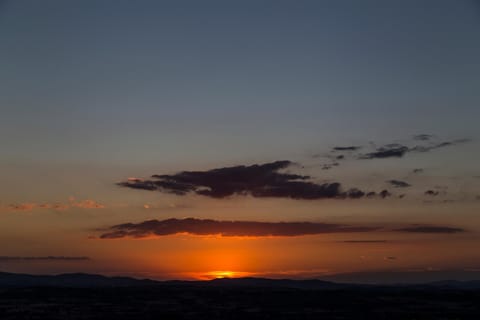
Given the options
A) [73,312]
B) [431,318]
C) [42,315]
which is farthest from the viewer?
[73,312]

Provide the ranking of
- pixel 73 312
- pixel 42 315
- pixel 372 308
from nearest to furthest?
pixel 42 315, pixel 73 312, pixel 372 308

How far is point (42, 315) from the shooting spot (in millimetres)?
65062

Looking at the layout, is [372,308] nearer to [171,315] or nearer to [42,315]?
[171,315]

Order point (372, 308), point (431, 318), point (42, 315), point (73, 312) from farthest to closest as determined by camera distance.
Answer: point (372, 308) → point (73, 312) → point (42, 315) → point (431, 318)

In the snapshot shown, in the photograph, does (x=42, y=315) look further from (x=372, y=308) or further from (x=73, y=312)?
(x=372, y=308)

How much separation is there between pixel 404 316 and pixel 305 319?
10077 millimetres

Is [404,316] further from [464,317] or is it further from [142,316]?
[142,316]

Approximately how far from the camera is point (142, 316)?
64.5 meters

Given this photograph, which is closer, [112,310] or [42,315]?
[42,315]

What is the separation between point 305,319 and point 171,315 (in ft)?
46.0

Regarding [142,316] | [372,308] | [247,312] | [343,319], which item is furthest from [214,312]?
[372,308]

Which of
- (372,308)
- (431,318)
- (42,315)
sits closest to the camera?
A: (431,318)

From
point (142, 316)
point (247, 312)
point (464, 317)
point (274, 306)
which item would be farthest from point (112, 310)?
point (464, 317)

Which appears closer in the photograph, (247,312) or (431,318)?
(431,318)
